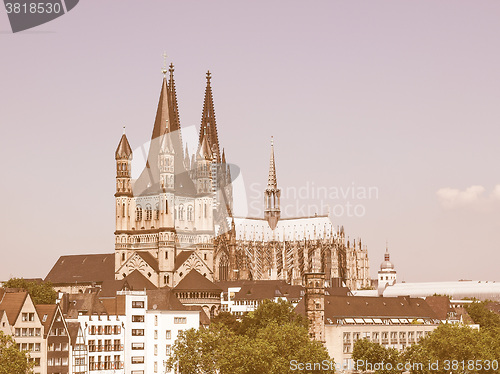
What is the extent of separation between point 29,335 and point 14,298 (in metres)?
5.26

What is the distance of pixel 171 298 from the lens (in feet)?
603

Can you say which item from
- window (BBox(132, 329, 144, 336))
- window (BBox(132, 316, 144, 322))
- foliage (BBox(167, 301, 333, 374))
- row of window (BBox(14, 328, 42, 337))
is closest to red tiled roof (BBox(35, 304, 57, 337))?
row of window (BBox(14, 328, 42, 337))

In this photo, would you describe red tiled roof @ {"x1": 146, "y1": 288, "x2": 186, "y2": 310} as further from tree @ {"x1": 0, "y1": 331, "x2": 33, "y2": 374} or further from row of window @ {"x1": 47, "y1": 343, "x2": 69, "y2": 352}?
tree @ {"x1": 0, "y1": 331, "x2": 33, "y2": 374}

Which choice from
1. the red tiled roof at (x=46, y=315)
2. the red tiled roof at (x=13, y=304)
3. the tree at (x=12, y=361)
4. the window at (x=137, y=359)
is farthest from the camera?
the window at (x=137, y=359)

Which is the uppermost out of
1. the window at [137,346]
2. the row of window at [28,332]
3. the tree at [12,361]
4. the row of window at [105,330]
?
the row of window at [105,330]

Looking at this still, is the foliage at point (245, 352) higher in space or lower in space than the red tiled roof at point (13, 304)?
lower

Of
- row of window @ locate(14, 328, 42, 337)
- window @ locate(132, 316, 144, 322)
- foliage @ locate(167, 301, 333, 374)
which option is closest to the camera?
foliage @ locate(167, 301, 333, 374)

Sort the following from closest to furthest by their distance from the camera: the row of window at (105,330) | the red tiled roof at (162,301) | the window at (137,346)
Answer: the row of window at (105,330) → the window at (137,346) → the red tiled roof at (162,301)

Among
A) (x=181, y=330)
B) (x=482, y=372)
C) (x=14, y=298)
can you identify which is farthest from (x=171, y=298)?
(x=482, y=372)

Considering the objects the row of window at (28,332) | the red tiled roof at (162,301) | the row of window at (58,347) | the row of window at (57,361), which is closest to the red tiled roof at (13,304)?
the row of window at (28,332)

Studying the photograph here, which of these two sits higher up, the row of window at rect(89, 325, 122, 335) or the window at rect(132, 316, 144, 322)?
the window at rect(132, 316, 144, 322)

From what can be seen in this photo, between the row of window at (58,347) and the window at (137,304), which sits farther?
the window at (137,304)

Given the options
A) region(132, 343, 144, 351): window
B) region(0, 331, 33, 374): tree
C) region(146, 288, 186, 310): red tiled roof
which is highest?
region(146, 288, 186, 310): red tiled roof

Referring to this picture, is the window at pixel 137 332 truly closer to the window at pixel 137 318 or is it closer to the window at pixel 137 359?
the window at pixel 137 318
